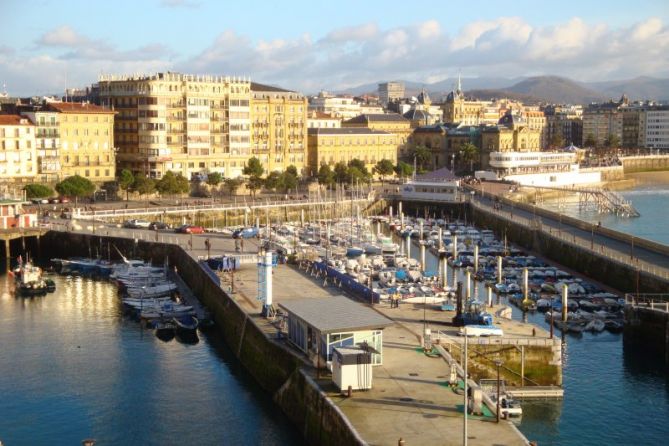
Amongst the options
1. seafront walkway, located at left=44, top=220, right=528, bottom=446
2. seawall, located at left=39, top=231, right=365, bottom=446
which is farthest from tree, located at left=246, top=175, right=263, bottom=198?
seafront walkway, located at left=44, top=220, right=528, bottom=446

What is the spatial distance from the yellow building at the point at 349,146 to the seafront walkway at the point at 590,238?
30232 mm

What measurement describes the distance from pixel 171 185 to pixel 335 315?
60.5 metres

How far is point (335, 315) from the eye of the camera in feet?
107

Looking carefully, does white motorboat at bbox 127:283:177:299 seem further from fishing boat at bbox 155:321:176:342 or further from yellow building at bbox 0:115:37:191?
yellow building at bbox 0:115:37:191

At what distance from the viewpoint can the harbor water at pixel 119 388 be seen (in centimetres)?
3198

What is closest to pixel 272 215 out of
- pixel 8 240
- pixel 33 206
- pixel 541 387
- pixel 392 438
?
pixel 33 206

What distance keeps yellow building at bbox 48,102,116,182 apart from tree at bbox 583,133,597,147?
120m

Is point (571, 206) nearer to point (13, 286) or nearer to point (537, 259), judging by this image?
point (537, 259)

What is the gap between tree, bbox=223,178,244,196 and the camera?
99.1 metres

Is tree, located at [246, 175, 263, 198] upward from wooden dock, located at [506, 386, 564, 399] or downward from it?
upward

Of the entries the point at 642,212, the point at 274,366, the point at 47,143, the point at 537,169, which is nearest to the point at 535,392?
the point at 274,366

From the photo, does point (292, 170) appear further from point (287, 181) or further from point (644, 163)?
point (644, 163)

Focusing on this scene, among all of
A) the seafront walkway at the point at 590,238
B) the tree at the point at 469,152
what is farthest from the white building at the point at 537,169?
the seafront walkway at the point at 590,238

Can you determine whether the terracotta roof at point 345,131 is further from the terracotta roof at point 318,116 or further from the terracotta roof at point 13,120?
the terracotta roof at point 13,120
